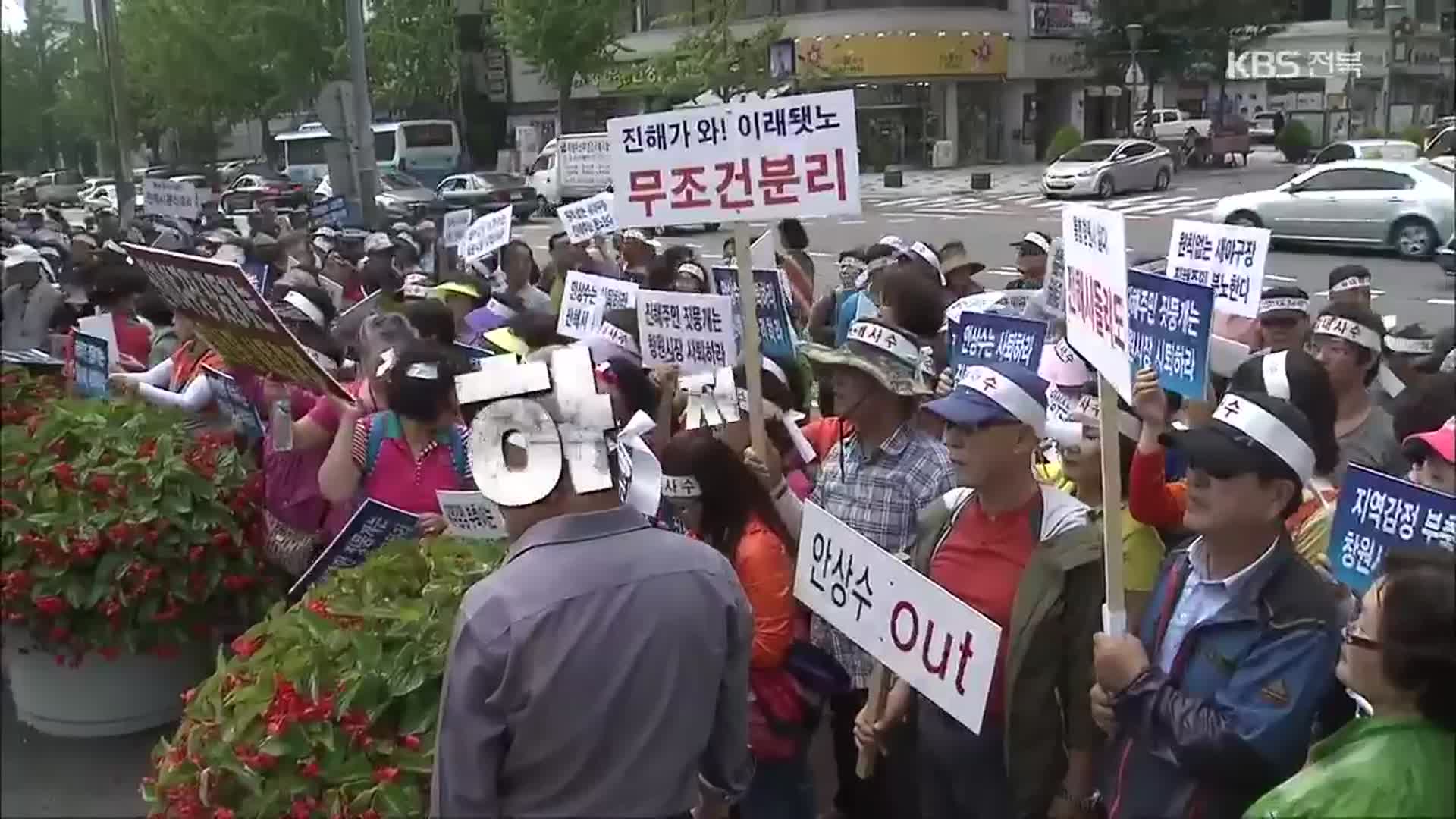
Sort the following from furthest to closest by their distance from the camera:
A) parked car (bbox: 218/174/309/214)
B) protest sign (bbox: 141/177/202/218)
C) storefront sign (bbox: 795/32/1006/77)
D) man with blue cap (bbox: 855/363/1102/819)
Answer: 1. parked car (bbox: 218/174/309/214)
2. protest sign (bbox: 141/177/202/218)
3. storefront sign (bbox: 795/32/1006/77)
4. man with blue cap (bbox: 855/363/1102/819)

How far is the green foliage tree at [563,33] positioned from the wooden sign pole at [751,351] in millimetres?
4854

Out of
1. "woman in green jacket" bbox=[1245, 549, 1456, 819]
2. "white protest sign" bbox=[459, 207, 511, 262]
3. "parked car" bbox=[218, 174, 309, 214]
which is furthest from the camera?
"parked car" bbox=[218, 174, 309, 214]

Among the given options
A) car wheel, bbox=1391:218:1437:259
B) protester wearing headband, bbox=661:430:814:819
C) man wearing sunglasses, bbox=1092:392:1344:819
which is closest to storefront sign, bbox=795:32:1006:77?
car wheel, bbox=1391:218:1437:259

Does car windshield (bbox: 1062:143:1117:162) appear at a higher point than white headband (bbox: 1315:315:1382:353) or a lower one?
higher

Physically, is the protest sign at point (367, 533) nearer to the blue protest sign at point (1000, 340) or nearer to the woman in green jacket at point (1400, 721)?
the blue protest sign at point (1000, 340)

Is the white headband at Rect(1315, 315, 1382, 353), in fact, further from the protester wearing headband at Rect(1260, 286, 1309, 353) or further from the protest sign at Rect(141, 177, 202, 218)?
the protest sign at Rect(141, 177, 202, 218)

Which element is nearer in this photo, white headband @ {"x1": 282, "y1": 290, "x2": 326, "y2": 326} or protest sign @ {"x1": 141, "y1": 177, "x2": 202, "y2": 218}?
white headband @ {"x1": 282, "y1": 290, "x2": 326, "y2": 326}

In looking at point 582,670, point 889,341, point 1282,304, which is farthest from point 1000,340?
point 582,670

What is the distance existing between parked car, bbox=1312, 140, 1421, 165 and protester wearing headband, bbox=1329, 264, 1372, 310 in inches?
20.8

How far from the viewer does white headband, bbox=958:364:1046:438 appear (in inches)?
141

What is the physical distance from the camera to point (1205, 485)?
2.98m

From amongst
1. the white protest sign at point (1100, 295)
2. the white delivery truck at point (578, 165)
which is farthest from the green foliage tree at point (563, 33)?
the white protest sign at point (1100, 295)

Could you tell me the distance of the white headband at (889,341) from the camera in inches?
168

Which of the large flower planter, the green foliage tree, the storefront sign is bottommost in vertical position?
the large flower planter
